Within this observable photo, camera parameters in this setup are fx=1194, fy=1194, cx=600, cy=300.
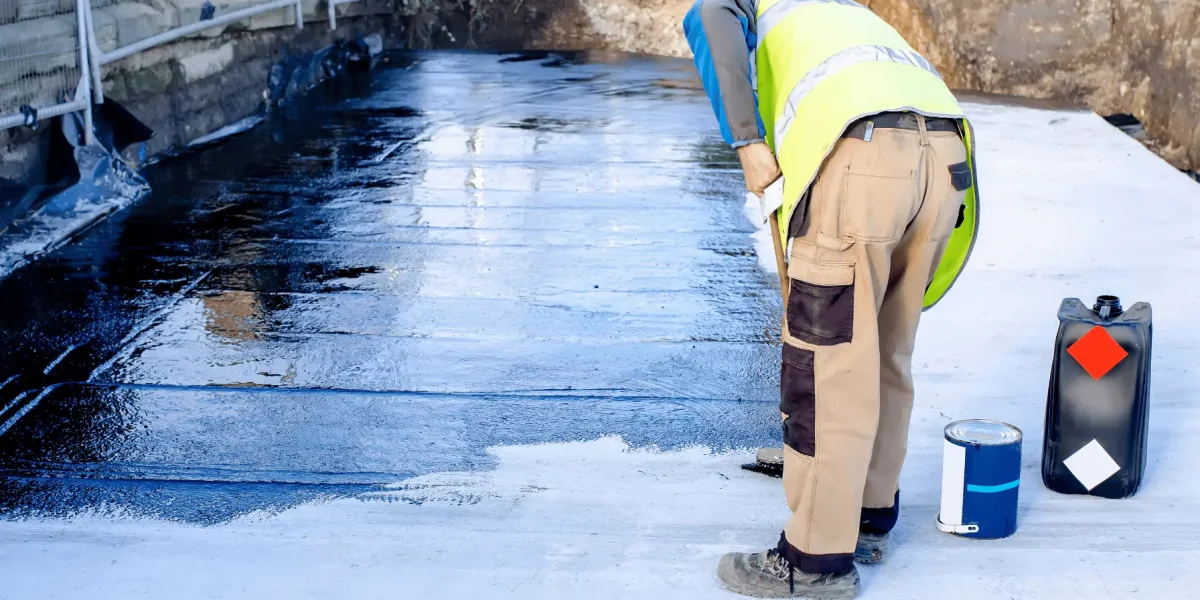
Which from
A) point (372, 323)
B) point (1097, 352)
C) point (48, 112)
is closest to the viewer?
point (1097, 352)

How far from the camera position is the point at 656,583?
2654 mm

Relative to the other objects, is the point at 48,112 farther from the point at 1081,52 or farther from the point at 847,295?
the point at 1081,52

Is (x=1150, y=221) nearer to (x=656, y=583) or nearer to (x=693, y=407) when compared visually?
(x=693, y=407)

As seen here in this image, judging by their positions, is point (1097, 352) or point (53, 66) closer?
point (1097, 352)

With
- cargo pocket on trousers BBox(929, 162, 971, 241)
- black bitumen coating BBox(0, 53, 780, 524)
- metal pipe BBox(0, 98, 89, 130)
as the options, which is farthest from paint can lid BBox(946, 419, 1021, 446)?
metal pipe BBox(0, 98, 89, 130)

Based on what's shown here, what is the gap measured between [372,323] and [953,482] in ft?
7.61

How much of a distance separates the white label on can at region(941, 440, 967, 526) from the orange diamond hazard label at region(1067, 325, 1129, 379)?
421 millimetres

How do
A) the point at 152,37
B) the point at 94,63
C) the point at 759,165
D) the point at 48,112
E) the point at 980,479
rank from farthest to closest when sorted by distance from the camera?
1. the point at 152,37
2. the point at 94,63
3. the point at 48,112
4. the point at 980,479
5. the point at 759,165

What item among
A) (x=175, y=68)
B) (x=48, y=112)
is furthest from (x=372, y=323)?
(x=175, y=68)

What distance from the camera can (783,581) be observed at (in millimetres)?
2549

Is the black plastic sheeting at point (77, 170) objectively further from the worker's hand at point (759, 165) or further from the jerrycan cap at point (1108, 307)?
the jerrycan cap at point (1108, 307)

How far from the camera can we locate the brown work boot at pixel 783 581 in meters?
2.53

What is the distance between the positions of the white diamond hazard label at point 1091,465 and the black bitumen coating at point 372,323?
824 mm

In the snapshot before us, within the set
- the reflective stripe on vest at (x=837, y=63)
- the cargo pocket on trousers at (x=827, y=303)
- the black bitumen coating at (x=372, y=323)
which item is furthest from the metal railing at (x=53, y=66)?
the cargo pocket on trousers at (x=827, y=303)
